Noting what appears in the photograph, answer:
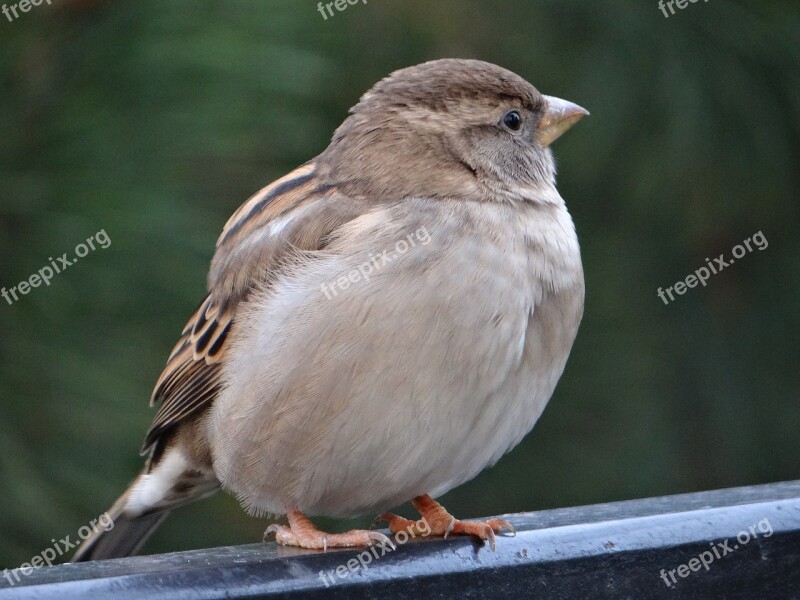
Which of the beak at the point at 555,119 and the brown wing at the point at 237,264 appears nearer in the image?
the brown wing at the point at 237,264

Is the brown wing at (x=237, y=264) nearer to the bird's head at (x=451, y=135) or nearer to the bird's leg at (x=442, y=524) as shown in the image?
the bird's head at (x=451, y=135)

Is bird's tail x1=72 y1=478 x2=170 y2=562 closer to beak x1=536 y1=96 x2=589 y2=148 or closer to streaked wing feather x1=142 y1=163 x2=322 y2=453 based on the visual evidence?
streaked wing feather x1=142 y1=163 x2=322 y2=453

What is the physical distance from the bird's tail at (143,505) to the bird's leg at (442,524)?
505 mm

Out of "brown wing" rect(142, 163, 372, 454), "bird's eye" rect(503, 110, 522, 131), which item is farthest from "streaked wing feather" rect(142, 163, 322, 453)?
"bird's eye" rect(503, 110, 522, 131)

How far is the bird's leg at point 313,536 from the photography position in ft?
8.23

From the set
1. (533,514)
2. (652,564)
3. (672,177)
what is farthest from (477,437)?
(672,177)

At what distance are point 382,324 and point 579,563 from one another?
64 cm

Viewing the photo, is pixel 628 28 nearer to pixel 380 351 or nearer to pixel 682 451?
pixel 682 451

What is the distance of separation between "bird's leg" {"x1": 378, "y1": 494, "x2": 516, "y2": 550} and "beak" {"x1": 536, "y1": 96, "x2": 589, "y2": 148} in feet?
2.98

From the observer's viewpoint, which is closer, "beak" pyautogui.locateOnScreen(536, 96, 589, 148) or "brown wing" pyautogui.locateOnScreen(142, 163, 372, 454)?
"brown wing" pyautogui.locateOnScreen(142, 163, 372, 454)

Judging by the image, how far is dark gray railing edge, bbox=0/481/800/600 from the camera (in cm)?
209

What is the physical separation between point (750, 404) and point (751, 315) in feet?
0.84

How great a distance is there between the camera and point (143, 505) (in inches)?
124

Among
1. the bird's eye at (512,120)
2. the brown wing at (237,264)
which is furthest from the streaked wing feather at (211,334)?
the bird's eye at (512,120)
